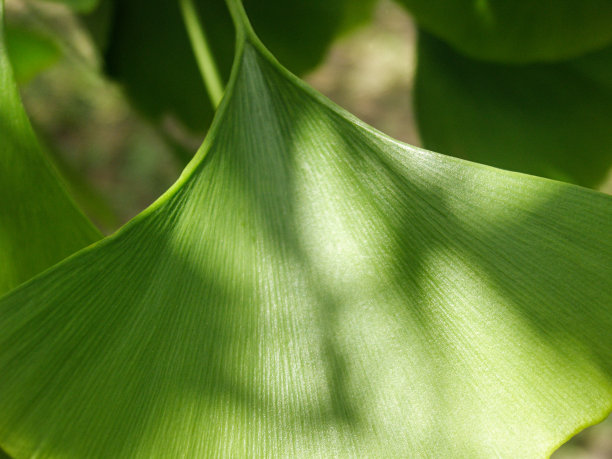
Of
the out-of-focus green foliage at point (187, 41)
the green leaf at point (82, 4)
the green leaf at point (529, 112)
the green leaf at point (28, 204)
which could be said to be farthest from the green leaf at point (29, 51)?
the green leaf at point (529, 112)

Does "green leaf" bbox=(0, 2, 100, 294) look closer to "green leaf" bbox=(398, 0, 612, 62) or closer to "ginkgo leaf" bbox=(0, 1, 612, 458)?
"ginkgo leaf" bbox=(0, 1, 612, 458)

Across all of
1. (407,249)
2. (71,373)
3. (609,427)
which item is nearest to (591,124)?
(407,249)

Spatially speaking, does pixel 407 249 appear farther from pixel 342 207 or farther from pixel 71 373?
pixel 71 373

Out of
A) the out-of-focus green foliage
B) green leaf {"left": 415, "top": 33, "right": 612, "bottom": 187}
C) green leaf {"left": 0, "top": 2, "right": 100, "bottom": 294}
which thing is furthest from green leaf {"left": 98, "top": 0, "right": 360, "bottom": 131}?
green leaf {"left": 0, "top": 2, "right": 100, "bottom": 294}

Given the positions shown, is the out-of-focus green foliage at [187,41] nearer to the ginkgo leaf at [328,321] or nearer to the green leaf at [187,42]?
the green leaf at [187,42]

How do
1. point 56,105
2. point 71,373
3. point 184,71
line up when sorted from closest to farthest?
1. point 71,373
2. point 184,71
3. point 56,105

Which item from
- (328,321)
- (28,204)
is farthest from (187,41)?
(328,321)
